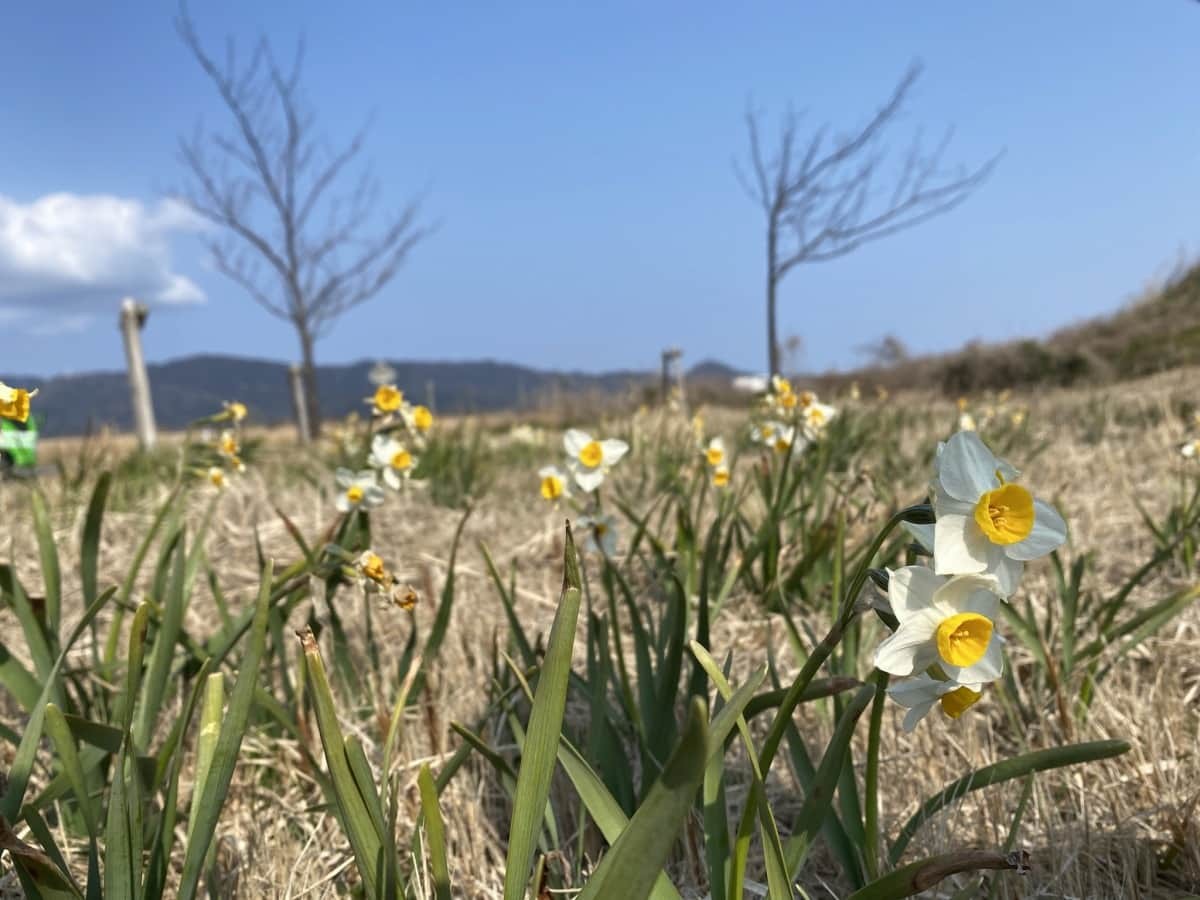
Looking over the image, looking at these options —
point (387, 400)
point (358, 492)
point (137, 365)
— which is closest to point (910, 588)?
point (358, 492)

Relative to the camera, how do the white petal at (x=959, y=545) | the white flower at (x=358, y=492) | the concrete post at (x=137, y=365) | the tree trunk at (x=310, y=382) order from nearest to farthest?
1. the white petal at (x=959, y=545)
2. the white flower at (x=358, y=492)
3. the concrete post at (x=137, y=365)
4. the tree trunk at (x=310, y=382)

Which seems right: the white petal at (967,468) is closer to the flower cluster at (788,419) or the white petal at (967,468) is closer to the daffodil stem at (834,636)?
the daffodil stem at (834,636)

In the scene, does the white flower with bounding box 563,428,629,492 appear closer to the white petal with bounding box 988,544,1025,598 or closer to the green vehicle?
the green vehicle

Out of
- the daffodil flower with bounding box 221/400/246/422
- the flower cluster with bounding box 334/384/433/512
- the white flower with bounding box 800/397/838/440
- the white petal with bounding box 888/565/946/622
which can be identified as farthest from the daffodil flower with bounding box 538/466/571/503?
the white petal with bounding box 888/565/946/622

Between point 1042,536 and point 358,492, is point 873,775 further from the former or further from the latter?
point 358,492

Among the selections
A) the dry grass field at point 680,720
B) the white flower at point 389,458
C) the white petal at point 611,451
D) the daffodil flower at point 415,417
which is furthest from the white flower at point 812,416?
the white flower at point 389,458

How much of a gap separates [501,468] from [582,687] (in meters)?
4.22

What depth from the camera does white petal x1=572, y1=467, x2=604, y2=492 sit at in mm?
2156

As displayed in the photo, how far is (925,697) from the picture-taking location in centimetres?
86

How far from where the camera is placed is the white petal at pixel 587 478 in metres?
2.16

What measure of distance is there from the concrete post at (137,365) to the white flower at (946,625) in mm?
11595

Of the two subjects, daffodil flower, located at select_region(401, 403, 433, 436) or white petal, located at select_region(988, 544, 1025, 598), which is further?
daffodil flower, located at select_region(401, 403, 433, 436)

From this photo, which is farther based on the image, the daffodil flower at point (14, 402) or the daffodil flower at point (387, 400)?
the daffodil flower at point (387, 400)

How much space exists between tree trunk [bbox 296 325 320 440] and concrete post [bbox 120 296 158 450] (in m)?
4.67
